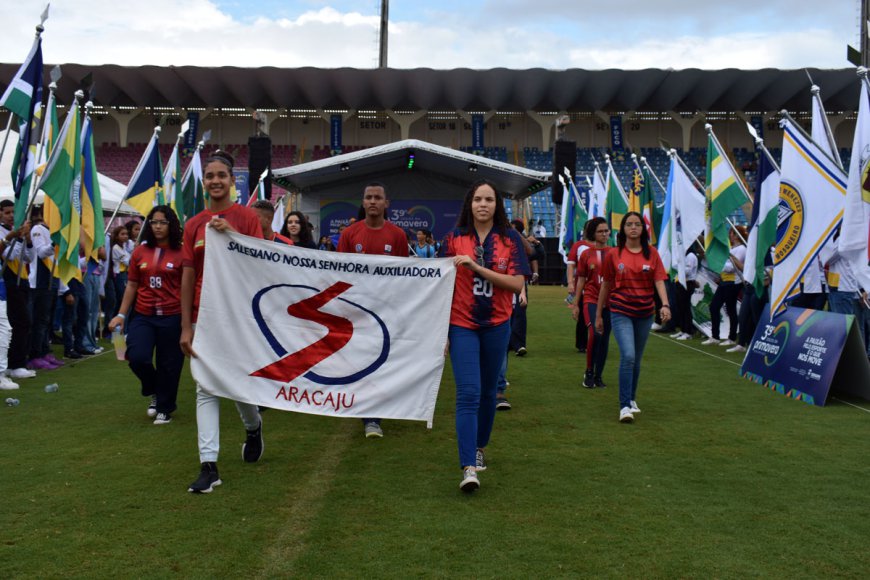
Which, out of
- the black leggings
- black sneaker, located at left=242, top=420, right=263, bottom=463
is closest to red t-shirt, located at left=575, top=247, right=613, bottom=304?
the black leggings

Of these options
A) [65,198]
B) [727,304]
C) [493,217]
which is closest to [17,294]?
[65,198]

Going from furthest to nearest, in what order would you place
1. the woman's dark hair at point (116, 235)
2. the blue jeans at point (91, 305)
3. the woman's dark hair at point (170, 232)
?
1. the woman's dark hair at point (116, 235)
2. the blue jeans at point (91, 305)
3. the woman's dark hair at point (170, 232)

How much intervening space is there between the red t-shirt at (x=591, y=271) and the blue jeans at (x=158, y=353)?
4.62 m

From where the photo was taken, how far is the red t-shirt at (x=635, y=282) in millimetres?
7191

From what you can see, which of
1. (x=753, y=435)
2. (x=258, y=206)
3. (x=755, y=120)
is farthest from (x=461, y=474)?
(x=755, y=120)

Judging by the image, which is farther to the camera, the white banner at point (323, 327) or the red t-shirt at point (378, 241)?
the red t-shirt at point (378, 241)

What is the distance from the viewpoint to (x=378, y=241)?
6586mm

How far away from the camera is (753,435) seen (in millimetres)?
6699

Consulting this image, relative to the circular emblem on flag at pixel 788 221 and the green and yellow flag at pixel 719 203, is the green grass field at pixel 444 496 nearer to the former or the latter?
the circular emblem on flag at pixel 788 221

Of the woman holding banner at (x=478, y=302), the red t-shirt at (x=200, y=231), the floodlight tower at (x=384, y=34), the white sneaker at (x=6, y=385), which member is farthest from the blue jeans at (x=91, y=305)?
the floodlight tower at (x=384, y=34)

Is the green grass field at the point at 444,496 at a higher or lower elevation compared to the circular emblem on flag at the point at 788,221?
lower

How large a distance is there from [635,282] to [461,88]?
38231 mm

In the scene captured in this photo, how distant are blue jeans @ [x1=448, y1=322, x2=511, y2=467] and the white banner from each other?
210 mm

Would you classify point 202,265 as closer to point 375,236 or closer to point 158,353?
point 375,236
